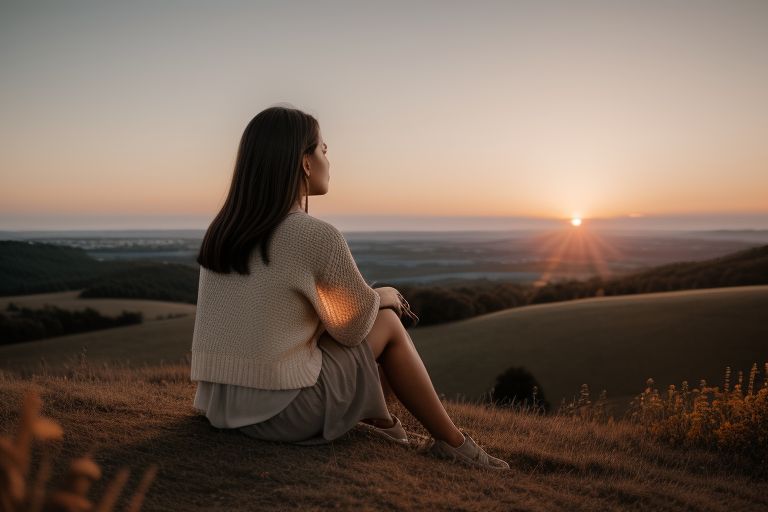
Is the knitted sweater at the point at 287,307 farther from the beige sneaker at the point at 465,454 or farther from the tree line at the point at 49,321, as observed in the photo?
the tree line at the point at 49,321

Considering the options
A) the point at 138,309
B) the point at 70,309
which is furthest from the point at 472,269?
the point at 70,309

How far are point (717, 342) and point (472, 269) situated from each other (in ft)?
107

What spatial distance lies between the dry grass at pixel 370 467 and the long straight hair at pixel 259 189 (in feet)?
3.44

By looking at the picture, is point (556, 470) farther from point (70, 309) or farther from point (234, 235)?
point (70, 309)

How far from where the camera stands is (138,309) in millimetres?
31297

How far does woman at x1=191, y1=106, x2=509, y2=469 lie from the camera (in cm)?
329

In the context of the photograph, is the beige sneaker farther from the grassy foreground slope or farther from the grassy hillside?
the grassy foreground slope

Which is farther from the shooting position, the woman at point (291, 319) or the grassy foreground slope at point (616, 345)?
the grassy foreground slope at point (616, 345)

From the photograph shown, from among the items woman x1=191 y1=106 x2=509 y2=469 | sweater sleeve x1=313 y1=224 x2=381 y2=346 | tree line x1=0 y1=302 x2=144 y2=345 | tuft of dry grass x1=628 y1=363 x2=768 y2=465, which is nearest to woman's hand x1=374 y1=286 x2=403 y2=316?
woman x1=191 y1=106 x2=509 y2=469

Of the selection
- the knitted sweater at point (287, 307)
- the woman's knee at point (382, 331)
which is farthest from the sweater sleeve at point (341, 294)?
the woman's knee at point (382, 331)

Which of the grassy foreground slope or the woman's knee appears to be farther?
the grassy foreground slope

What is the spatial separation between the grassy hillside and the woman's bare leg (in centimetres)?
961

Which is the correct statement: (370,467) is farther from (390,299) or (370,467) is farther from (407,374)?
(390,299)

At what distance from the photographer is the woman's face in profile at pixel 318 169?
353 centimetres
